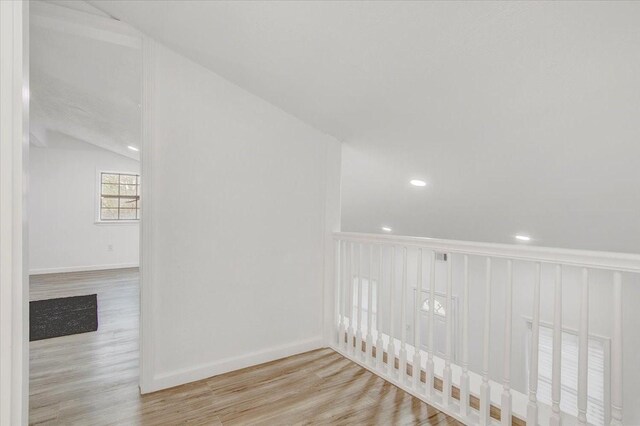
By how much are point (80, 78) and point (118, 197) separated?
4.00 metres

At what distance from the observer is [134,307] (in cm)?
382

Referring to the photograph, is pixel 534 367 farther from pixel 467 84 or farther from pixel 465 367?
pixel 467 84

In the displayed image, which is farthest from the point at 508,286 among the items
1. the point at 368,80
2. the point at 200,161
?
the point at 200,161

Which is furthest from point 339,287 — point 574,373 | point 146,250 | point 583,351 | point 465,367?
point 574,373

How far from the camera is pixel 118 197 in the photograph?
6.45 m

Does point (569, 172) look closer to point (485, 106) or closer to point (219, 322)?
point (485, 106)

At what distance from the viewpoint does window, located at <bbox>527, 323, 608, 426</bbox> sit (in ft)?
14.2

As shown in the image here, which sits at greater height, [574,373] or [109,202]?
[109,202]

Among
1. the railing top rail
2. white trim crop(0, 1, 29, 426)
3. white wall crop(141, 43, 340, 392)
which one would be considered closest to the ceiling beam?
white wall crop(141, 43, 340, 392)

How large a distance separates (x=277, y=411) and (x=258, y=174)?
1.53 metres

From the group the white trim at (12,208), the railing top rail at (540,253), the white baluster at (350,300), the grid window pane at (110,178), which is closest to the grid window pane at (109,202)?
the grid window pane at (110,178)

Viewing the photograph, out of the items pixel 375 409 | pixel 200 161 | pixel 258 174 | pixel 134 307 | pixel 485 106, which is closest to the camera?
pixel 485 106

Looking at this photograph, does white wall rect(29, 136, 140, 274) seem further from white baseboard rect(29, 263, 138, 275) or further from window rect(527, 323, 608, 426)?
window rect(527, 323, 608, 426)

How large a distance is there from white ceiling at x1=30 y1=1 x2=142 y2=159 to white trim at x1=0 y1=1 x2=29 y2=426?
1.73 meters
